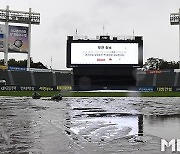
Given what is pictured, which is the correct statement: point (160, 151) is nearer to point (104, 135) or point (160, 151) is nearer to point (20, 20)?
point (104, 135)

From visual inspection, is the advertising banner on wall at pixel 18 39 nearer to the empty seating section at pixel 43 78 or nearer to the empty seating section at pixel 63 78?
the empty seating section at pixel 43 78

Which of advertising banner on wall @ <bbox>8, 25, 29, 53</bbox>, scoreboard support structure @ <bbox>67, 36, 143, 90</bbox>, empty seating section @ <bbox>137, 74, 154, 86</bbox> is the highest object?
advertising banner on wall @ <bbox>8, 25, 29, 53</bbox>

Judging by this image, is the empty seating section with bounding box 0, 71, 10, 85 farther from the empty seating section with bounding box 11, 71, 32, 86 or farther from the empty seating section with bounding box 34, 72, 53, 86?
the empty seating section with bounding box 34, 72, 53, 86

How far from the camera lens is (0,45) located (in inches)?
2837

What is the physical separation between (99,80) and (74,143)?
6085 cm

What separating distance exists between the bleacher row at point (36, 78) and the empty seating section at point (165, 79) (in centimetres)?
1941

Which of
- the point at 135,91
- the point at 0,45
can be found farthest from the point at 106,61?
the point at 0,45

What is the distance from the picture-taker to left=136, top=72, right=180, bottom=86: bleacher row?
255ft

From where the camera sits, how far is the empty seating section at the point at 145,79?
7726 cm

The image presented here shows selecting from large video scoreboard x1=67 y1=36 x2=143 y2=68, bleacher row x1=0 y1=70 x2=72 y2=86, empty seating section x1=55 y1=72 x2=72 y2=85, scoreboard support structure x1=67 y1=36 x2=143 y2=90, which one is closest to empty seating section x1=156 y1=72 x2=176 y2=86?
scoreboard support structure x1=67 y1=36 x2=143 y2=90

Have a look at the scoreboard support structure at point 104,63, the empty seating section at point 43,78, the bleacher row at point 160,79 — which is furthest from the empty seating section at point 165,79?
the empty seating section at point 43,78

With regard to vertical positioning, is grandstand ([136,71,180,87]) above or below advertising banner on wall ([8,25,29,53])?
below

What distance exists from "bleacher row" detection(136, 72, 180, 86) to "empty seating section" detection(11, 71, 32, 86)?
76.2ft

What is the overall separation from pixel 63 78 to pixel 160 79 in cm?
2122
